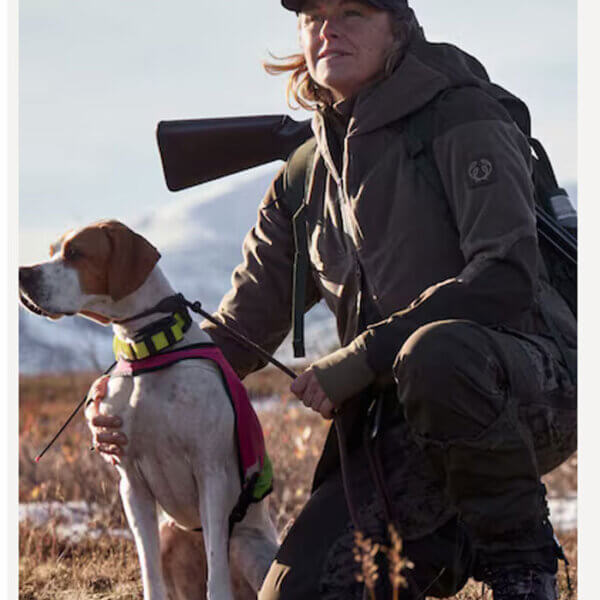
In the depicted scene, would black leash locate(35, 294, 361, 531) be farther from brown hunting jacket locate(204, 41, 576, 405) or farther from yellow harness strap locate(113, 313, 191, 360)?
brown hunting jacket locate(204, 41, 576, 405)

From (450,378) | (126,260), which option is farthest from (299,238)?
(450,378)

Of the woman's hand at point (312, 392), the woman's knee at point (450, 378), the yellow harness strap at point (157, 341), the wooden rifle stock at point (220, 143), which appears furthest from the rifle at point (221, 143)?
the woman's knee at point (450, 378)

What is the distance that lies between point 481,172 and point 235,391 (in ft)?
3.05

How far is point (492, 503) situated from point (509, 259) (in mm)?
599

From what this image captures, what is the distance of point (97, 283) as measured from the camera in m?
3.31

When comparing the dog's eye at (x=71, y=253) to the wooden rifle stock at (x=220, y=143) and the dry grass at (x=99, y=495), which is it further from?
the dry grass at (x=99, y=495)

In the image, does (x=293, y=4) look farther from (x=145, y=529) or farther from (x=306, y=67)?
(x=145, y=529)

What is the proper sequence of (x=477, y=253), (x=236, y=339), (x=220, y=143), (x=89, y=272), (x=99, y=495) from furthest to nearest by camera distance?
(x=99, y=495)
(x=220, y=143)
(x=236, y=339)
(x=89, y=272)
(x=477, y=253)

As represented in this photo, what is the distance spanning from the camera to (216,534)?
3.24m

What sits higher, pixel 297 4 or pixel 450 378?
pixel 297 4

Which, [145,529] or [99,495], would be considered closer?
[145,529]

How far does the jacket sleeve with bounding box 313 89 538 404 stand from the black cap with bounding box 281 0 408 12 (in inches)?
14.9

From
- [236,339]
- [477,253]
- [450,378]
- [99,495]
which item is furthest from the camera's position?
[99,495]
